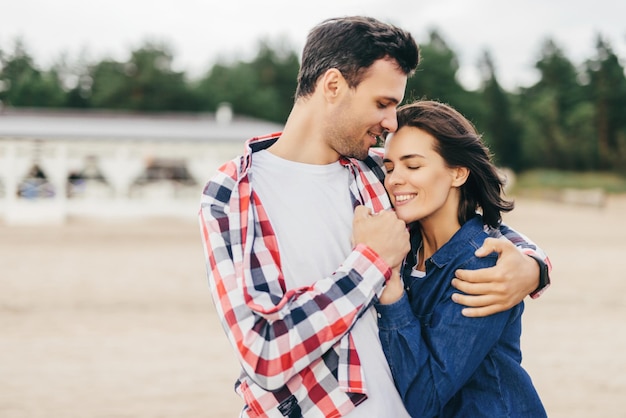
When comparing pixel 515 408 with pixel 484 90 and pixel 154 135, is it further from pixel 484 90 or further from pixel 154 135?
pixel 484 90

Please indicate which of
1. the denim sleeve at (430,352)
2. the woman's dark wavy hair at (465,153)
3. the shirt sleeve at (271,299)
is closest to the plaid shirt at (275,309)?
the shirt sleeve at (271,299)

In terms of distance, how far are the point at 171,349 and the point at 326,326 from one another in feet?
18.3

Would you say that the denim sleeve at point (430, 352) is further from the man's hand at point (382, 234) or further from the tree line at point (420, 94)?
the tree line at point (420, 94)

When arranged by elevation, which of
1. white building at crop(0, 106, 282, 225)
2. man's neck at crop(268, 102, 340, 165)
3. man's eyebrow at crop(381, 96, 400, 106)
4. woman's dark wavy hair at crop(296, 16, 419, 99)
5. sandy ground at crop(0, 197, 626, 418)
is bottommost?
white building at crop(0, 106, 282, 225)

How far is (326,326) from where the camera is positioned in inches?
59.2

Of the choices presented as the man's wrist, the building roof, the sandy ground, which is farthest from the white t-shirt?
the building roof

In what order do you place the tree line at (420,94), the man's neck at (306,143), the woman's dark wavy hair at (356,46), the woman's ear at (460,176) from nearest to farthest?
1. the woman's dark wavy hair at (356,46)
2. the man's neck at (306,143)
3. the woman's ear at (460,176)
4. the tree line at (420,94)

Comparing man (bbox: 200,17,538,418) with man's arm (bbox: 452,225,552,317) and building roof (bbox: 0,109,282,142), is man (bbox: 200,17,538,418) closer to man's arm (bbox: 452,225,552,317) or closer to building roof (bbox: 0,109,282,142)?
man's arm (bbox: 452,225,552,317)

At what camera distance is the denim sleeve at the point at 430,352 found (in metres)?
1.66

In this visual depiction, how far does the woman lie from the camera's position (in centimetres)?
167

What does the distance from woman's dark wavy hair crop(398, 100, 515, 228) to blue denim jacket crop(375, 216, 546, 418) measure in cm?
7

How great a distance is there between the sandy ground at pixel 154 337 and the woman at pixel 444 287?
11.1ft

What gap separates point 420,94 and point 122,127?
88.6ft

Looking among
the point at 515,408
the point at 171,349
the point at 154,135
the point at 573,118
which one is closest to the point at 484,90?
the point at 573,118
